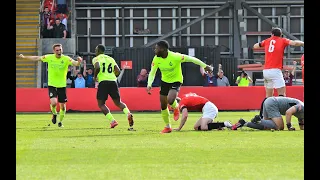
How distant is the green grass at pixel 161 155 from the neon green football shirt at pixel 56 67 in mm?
4911

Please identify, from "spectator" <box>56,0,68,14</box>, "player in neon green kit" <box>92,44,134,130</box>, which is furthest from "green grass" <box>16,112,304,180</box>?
"spectator" <box>56,0,68,14</box>

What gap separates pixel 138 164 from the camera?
457 inches

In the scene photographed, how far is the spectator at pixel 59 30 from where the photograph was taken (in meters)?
44.3

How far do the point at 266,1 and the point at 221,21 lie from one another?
9.37 feet

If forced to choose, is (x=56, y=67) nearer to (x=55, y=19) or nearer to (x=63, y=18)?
(x=63, y=18)

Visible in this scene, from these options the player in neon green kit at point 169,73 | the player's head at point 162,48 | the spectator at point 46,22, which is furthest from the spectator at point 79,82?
the player's head at point 162,48

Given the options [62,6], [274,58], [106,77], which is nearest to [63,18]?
[62,6]

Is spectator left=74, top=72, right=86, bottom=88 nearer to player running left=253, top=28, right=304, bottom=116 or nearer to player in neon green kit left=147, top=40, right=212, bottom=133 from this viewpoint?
player running left=253, top=28, right=304, bottom=116

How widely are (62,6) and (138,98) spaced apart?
11.6m

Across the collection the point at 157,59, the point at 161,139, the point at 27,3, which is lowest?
the point at 161,139
